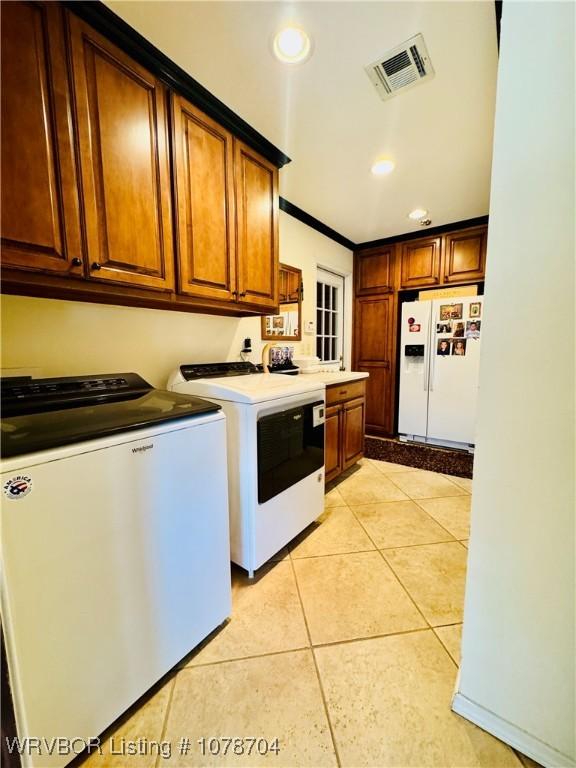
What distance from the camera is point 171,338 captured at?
1814 mm

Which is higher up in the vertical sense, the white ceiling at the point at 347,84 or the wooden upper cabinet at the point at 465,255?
the white ceiling at the point at 347,84

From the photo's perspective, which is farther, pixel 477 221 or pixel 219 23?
pixel 477 221

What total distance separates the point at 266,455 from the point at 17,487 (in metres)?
0.94

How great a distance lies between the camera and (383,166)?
2.11 m

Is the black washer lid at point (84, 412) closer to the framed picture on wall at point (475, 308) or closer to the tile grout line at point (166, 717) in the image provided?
the tile grout line at point (166, 717)

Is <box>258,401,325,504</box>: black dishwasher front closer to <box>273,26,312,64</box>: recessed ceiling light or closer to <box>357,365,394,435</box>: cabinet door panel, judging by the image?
<box>273,26,312,64</box>: recessed ceiling light

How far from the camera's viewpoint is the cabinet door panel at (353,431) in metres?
2.55

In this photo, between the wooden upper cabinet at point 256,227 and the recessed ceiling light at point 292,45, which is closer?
the recessed ceiling light at point 292,45

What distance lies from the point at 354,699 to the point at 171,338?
185 cm

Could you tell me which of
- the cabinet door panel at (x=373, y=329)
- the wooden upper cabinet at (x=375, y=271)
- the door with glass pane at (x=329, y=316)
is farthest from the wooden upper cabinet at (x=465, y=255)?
the door with glass pane at (x=329, y=316)

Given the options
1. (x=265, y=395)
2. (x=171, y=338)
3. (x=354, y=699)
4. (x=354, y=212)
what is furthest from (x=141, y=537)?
(x=354, y=212)

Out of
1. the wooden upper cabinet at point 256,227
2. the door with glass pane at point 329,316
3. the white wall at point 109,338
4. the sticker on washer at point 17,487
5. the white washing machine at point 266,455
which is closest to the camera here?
the sticker on washer at point 17,487

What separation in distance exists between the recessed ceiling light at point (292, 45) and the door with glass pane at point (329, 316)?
6.97 feet

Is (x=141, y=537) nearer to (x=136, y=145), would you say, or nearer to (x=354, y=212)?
(x=136, y=145)
